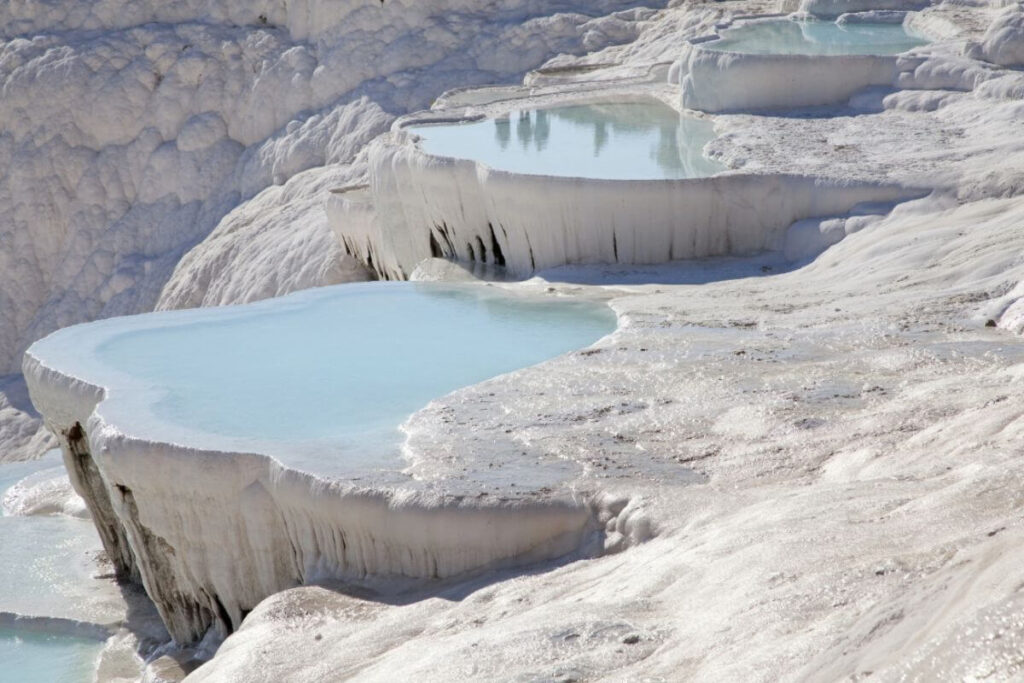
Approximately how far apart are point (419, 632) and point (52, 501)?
18.3ft

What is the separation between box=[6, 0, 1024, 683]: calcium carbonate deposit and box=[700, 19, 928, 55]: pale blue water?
64 millimetres

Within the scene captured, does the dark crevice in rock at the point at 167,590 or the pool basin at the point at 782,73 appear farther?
the pool basin at the point at 782,73

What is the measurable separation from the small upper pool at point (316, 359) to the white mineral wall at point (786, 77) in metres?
3.45

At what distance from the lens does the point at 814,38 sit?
11.9 meters

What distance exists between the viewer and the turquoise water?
19.9 ft

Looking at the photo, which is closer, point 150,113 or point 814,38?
point 814,38

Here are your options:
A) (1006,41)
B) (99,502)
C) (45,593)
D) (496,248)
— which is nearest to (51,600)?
(45,593)

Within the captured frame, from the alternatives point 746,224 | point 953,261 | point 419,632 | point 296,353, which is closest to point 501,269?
point 746,224

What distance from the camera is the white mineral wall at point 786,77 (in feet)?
34.1

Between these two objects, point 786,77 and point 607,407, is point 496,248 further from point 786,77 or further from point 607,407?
point 607,407

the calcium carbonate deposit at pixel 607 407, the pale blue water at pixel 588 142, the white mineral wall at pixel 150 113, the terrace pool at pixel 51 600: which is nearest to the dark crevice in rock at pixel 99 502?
the calcium carbonate deposit at pixel 607 407

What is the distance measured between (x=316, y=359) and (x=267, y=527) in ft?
5.08

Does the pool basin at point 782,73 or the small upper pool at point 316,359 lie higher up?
the pool basin at point 782,73

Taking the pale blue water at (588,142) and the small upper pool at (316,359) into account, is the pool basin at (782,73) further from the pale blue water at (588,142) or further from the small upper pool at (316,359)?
the small upper pool at (316,359)
